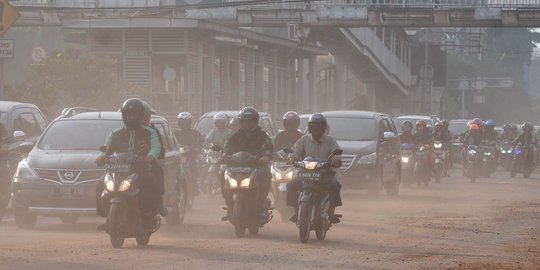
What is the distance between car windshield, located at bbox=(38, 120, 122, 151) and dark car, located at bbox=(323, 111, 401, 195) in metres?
7.58

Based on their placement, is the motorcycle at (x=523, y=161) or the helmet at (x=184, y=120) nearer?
the helmet at (x=184, y=120)

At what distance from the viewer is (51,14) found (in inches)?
2292

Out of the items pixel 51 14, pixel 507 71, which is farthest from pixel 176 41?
pixel 507 71

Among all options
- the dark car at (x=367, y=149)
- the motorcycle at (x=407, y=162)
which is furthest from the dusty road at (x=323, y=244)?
the motorcycle at (x=407, y=162)

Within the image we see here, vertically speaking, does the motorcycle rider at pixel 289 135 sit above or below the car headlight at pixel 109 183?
above

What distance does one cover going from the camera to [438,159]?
118 ft

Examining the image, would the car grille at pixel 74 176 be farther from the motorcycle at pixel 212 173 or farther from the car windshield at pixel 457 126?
the car windshield at pixel 457 126

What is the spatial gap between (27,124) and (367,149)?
7.10 metres

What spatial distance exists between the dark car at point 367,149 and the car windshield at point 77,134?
7582 millimetres

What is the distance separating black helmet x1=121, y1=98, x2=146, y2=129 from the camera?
1558 cm

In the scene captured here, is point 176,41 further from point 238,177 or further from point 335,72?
point 238,177

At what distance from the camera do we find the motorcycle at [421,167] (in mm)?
33156

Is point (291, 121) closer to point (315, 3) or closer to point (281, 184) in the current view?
point (281, 184)

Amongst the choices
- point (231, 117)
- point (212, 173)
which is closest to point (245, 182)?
point (212, 173)
